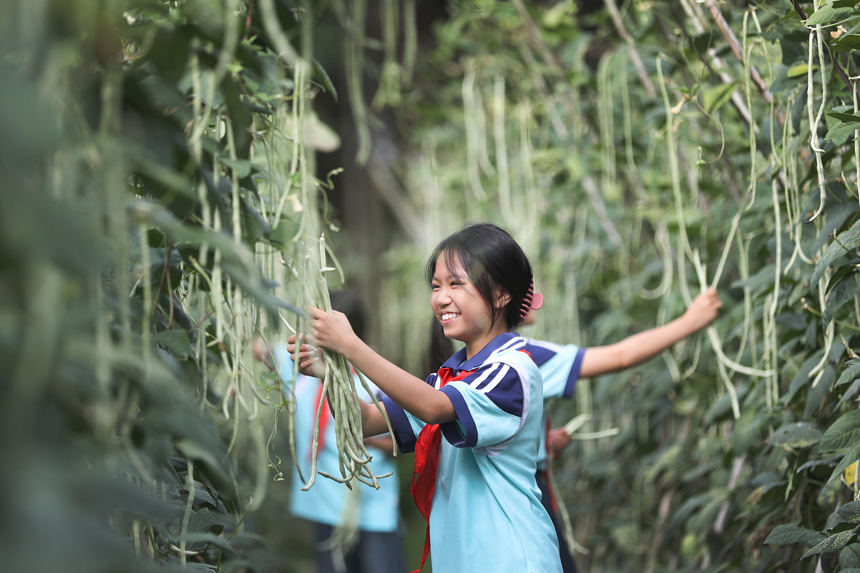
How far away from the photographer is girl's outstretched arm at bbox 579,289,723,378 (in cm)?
138

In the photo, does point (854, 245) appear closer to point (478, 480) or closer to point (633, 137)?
point (478, 480)

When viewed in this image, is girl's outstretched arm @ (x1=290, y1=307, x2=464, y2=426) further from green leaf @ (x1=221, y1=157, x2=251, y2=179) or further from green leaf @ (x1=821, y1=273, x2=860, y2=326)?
green leaf @ (x1=821, y1=273, x2=860, y2=326)

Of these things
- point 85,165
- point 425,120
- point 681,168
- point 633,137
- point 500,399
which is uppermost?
point 425,120

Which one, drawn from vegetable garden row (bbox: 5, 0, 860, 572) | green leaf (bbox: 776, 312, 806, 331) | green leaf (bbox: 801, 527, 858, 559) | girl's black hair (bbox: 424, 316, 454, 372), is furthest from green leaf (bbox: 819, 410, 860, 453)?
girl's black hair (bbox: 424, 316, 454, 372)

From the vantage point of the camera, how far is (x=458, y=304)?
104 cm

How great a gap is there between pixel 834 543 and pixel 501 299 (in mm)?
560

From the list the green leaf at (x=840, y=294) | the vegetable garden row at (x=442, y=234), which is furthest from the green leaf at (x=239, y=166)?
the green leaf at (x=840, y=294)

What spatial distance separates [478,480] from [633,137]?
1411 millimetres

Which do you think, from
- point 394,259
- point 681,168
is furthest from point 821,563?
point 394,259

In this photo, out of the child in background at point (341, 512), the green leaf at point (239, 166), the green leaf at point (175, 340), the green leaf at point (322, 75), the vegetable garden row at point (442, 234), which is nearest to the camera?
the vegetable garden row at point (442, 234)

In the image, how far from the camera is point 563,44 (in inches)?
91.4

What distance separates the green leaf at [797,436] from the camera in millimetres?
1098

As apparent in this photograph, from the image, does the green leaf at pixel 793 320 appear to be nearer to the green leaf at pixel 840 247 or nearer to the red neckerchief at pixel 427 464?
the green leaf at pixel 840 247

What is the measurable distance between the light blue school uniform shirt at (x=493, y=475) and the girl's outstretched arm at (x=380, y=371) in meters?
0.03
